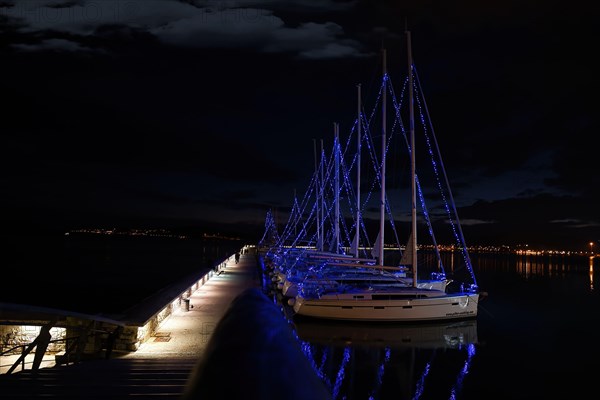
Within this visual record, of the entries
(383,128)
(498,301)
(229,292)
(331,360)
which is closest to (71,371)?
(331,360)

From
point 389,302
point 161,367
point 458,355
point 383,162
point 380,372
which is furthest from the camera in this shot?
point 383,162

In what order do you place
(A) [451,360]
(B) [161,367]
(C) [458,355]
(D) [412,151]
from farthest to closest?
(D) [412,151]
(C) [458,355]
(A) [451,360]
(B) [161,367]

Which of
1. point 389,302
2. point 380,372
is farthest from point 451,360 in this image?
point 380,372

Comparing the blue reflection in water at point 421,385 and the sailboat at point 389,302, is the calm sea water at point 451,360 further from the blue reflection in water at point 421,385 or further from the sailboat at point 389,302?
the sailboat at point 389,302

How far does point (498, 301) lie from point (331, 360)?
3477 cm

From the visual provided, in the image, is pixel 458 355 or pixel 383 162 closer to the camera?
pixel 458 355

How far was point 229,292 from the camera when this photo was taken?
84.3ft

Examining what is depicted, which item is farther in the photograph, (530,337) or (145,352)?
(530,337)

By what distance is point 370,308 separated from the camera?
26.3 meters

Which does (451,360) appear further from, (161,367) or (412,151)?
(161,367)

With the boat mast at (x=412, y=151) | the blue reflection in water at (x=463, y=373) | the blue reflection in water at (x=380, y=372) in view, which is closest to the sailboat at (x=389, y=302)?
the boat mast at (x=412, y=151)

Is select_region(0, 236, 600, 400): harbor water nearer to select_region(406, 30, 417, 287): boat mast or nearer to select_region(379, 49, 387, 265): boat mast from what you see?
select_region(406, 30, 417, 287): boat mast

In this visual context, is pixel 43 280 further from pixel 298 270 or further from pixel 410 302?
pixel 410 302

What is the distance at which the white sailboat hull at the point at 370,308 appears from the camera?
26.3m
